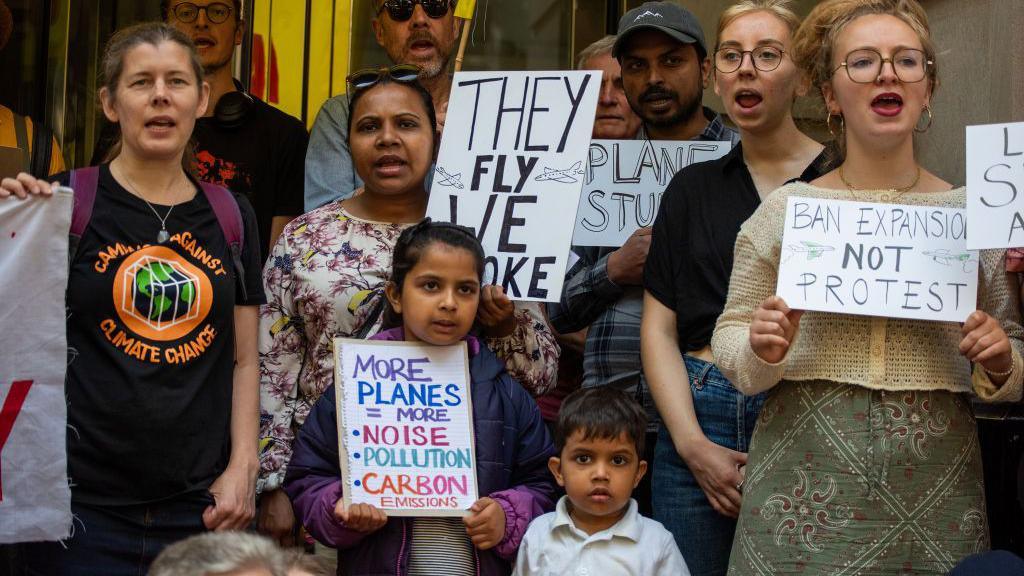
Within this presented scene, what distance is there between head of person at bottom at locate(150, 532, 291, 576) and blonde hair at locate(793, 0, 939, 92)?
1947mm

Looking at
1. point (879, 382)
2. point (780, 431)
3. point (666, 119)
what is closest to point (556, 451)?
point (780, 431)

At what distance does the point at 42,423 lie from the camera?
3.47 meters

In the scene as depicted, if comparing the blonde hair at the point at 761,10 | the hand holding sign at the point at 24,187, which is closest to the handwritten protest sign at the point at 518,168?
the blonde hair at the point at 761,10

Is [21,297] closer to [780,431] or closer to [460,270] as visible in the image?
[460,270]

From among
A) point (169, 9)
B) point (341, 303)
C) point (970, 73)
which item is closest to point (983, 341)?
point (341, 303)

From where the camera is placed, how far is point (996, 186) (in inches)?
125

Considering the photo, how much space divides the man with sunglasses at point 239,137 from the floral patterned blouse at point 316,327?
892 mm

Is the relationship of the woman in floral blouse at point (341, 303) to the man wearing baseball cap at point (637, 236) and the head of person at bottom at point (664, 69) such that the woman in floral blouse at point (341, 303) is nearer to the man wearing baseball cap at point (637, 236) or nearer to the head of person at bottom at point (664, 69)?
the man wearing baseball cap at point (637, 236)

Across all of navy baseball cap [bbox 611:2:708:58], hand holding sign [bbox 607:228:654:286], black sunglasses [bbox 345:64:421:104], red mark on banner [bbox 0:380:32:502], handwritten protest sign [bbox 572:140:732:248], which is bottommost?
red mark on banner [bbox 0:380:32:502]

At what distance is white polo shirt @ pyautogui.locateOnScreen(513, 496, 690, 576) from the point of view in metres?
3.57

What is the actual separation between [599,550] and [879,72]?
1.42 meters

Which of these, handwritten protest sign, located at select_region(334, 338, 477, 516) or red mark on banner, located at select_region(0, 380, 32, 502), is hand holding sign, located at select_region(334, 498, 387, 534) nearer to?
handwritten protest sign, located at select_region(334, 338, 477, 516)

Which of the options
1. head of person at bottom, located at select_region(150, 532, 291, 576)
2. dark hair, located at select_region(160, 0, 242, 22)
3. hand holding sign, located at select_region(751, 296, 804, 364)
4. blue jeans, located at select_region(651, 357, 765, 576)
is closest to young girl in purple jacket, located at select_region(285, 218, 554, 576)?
blue jeans, located at select_region(651, 357, 765, 576)

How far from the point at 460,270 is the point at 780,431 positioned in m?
1.06
